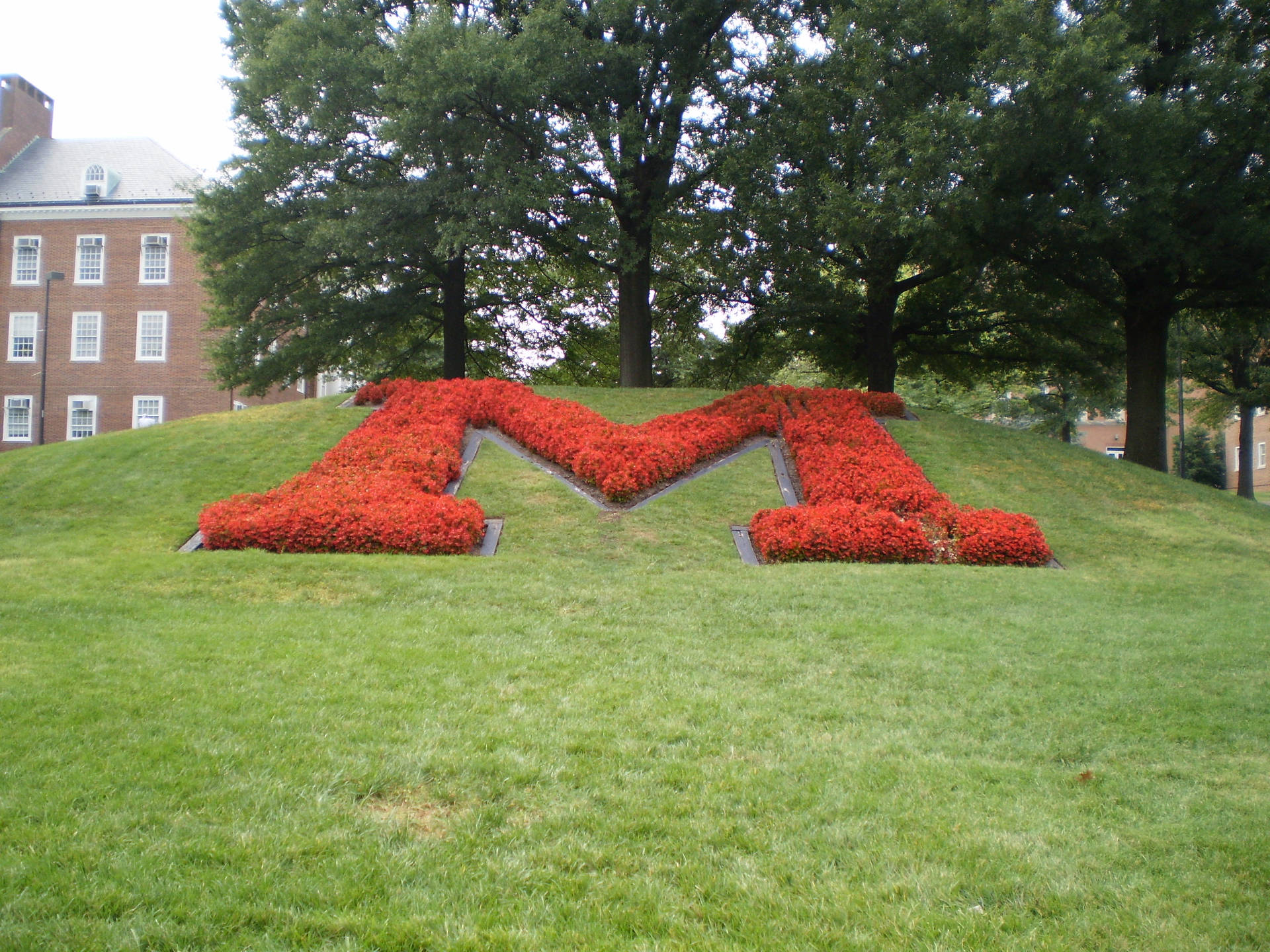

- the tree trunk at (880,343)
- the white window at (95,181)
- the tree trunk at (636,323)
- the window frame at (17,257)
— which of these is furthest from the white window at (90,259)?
the tree trunk at (880,343)

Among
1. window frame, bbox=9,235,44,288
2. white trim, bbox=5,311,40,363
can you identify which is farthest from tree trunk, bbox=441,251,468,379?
window frame, bbox=9,235,44,288

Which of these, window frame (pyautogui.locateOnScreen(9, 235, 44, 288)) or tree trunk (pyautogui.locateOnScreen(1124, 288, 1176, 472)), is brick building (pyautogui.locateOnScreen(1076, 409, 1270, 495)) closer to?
tree trunk (pyautogui.locateOnScreen(1124, 288, 1176, 472))

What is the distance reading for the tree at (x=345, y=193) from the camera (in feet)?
59.9

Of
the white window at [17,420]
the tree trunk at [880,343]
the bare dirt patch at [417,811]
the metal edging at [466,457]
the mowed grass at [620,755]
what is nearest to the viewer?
the mowed grass at [620,755]

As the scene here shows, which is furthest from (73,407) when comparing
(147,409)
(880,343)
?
(880,343)

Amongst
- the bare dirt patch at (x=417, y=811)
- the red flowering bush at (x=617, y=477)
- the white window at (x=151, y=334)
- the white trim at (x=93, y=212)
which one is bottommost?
the bare dirt patch at (x=417, y=811)

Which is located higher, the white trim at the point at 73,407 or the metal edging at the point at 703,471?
the white trim at the point at 73,407

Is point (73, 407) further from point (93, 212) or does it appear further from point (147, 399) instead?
point (93, 212)

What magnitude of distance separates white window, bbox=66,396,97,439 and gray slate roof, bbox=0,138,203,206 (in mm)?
7524

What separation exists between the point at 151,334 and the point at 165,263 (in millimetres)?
2758

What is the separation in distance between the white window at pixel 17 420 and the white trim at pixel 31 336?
1460 mm

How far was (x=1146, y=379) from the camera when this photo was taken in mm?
18375

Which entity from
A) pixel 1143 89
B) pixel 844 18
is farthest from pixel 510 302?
pixel 1143 89

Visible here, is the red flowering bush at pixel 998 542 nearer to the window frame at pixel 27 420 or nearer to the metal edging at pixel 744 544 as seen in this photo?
the metal edging at pixel 744 544
